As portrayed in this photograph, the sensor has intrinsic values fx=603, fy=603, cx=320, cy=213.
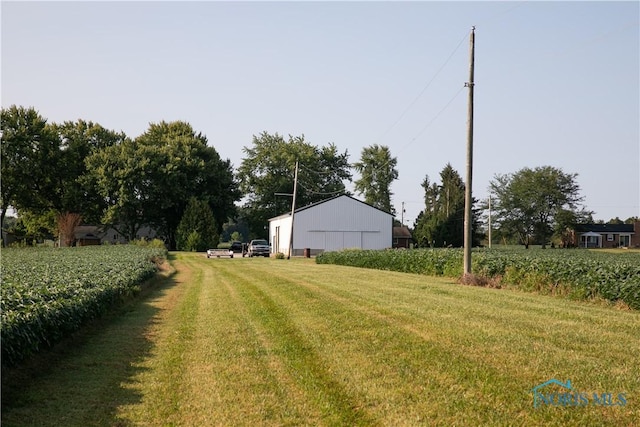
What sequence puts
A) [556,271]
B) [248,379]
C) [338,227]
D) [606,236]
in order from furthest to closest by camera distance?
[606,236]
[338,227]
[556,271]
[248,379]

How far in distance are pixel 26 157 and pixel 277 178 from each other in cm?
3480

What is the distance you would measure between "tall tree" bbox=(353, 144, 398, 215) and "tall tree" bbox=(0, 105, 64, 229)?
152ft

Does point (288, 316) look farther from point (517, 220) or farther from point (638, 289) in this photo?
point (517, 220)

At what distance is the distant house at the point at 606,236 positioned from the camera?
325 ft

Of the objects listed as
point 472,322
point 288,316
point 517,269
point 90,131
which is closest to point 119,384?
point 288,316

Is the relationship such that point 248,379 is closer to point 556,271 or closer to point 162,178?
point 556,271

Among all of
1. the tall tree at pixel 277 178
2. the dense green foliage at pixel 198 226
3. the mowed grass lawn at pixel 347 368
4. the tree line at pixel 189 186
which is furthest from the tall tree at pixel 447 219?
the mowed grass lawn at pixel 347 368

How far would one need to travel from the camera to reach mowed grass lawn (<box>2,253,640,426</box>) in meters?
7.23

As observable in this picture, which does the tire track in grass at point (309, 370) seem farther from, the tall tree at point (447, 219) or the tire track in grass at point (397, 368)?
the tall tree at point (447, 219)

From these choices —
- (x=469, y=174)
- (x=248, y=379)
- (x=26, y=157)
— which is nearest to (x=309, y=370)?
(x=248, y=379)

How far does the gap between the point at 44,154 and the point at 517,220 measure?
6890 centimetres

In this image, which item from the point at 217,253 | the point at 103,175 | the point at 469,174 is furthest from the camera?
the point at 103,175

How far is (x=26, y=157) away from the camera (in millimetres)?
71000

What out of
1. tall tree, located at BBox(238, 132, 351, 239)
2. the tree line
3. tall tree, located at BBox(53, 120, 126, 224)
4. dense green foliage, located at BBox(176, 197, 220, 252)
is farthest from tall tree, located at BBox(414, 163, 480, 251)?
tall tree, located at BBox(53, 120, 126, 224)
